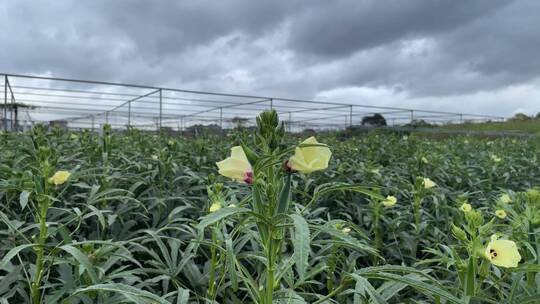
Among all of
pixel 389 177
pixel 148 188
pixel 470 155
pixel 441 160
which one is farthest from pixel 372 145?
pixel 148 188

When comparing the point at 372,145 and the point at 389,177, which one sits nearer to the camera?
the point at 389,177

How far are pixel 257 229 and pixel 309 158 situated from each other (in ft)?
1.38

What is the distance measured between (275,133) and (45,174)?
958 millimetres

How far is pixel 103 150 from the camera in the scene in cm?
249

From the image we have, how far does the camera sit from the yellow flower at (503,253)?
3.31 ft

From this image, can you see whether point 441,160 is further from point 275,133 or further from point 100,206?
point 275,133

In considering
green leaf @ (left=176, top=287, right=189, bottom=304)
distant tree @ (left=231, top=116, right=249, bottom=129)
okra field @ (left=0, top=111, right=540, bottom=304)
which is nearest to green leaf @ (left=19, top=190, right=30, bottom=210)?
okra field @ (left=0, top=111, right=540, bottom=304)

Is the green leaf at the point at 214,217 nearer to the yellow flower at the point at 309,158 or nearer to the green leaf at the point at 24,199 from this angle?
the yellow flower at the point at 309,158

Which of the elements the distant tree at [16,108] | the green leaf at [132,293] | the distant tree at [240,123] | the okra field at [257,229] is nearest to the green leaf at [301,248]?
the okra field at [257,229]

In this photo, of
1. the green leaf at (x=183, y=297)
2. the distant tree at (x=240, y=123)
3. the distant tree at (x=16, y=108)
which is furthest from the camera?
the distant tree at (x=16, y=108)

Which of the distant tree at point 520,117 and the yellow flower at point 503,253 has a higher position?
the distant tree at point 520,117

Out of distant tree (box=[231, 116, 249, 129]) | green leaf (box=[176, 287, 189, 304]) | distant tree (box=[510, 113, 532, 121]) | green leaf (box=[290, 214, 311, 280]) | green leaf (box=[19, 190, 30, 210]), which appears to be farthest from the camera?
distant tree (box=[510, 113, 532, 121])

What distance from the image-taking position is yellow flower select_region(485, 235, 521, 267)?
1009 mm

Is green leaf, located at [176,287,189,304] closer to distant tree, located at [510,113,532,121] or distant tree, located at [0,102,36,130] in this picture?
distant tree, located at [0,102,36,130]
